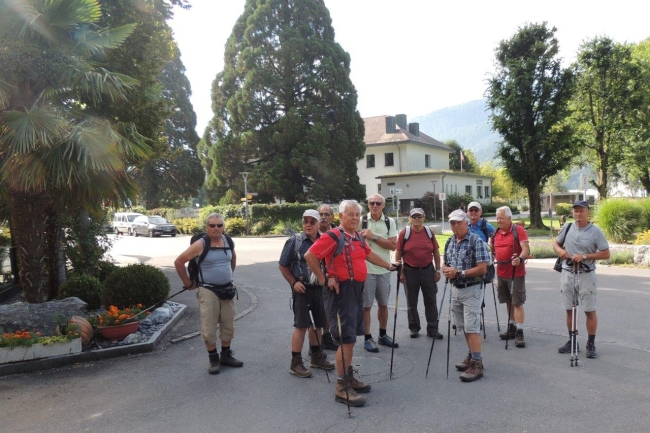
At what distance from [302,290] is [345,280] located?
2.44ft

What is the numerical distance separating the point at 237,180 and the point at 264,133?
419 cm

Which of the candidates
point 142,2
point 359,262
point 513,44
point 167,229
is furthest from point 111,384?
point 167,229

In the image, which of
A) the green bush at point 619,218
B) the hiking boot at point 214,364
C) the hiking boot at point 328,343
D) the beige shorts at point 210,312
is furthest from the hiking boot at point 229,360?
the green bush at point 619,218

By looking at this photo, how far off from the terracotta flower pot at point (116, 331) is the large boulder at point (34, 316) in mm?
585

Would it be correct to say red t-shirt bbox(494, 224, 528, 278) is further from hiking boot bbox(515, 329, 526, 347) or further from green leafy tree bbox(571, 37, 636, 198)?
green leafy tree bbox(571, 37, 636, 198)

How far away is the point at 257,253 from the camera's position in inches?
859

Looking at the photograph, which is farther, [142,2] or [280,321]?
[142,2]

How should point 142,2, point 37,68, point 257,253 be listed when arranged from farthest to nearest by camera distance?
point 257,253, point 142,2, point 37,68

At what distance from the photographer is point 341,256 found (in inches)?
190

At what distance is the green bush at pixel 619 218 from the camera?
17.1 meters

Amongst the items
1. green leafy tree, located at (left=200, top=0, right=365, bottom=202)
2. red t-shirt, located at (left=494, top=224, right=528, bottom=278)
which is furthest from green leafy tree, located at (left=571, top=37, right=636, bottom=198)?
red t-shirt, located at (left=494, top=224, right=528, bottom=278)

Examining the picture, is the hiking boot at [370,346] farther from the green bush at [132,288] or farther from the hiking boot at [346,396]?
the green bush at [132,288]

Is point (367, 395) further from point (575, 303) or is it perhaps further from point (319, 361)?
point (575, 303)

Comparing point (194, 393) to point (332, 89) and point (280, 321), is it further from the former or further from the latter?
point (332, 89)
